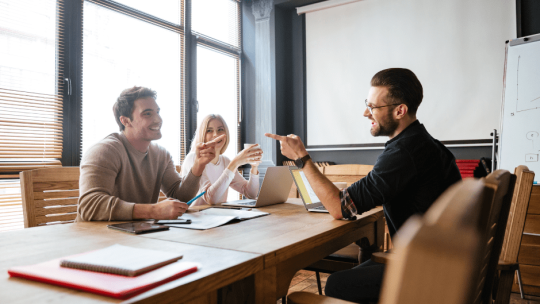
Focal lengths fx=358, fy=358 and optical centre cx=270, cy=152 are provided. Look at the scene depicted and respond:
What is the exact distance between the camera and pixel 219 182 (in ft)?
7.11

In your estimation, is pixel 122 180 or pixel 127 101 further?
pixel 127 101

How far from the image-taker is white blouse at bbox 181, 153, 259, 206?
7.05 ft

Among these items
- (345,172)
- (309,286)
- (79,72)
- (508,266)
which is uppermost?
(79,72)

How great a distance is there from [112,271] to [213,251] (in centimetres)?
26

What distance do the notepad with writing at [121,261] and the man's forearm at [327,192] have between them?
73cm

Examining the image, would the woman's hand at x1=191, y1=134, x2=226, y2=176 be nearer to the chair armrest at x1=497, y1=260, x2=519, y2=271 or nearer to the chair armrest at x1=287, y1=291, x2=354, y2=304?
the chair armrest at x1=287, y1=291, x2=354, y2=304

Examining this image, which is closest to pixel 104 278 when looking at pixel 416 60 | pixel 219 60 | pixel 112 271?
pixel 112 271

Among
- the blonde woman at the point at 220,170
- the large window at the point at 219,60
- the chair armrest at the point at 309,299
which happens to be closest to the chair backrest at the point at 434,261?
the chair armrest at the point at 309,299

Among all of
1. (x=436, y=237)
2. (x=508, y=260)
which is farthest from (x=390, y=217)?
(x=436, y=237)

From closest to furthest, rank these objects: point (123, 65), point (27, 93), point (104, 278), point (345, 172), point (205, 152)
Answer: point (104, 278)
point (205, 152)
point (27, 93)
point (123, 65)
point (345, 172)

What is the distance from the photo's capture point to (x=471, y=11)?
3273 mm

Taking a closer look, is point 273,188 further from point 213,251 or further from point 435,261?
point 435,261

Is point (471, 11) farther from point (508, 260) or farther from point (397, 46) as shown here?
point (508, 260)

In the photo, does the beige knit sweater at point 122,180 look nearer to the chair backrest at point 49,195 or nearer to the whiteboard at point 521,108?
the chair backrest at point 49,195
